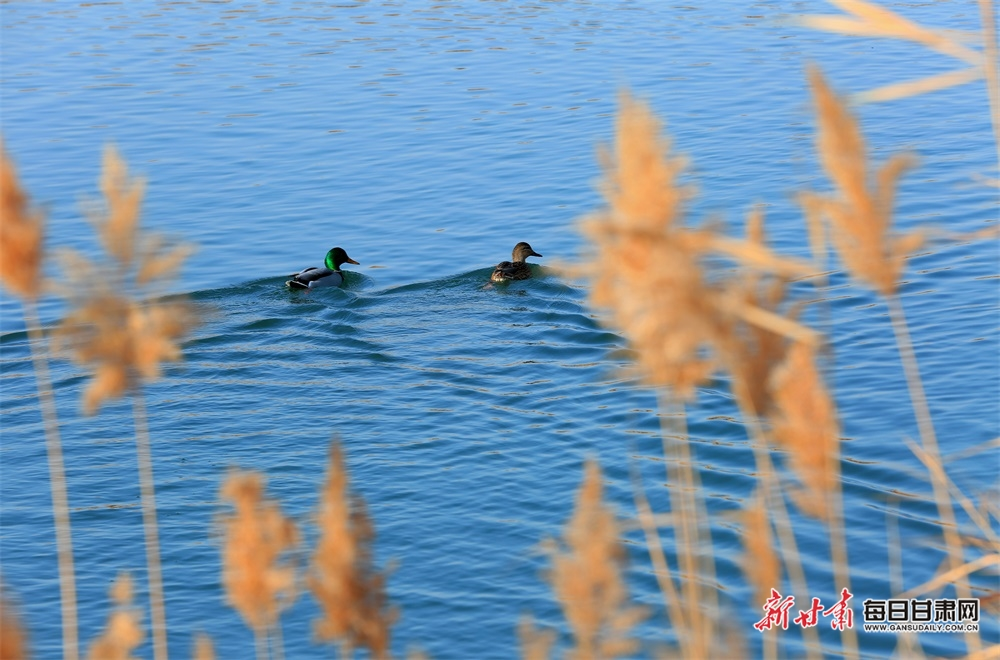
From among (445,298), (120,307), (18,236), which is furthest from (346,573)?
(445,298)

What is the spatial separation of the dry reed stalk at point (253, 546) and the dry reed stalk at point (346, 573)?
0.11m

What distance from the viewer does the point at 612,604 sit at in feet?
9.41

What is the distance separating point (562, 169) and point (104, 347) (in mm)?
14415

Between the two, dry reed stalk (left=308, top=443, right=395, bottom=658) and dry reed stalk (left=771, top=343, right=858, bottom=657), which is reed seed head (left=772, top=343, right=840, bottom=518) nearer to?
dry reed stalk (left=771, top=343, right=858, bottom=657)

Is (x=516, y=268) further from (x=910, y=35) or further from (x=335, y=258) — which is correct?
(x=910, y=35)

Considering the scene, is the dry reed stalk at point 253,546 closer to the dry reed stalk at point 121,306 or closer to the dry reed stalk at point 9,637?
the dry reed stalk at point 121,306

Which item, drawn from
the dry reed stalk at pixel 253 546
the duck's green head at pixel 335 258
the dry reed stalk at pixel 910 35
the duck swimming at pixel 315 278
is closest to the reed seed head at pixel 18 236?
the dry reed stalk at pixel 253 546

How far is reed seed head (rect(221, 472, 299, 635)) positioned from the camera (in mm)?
2971

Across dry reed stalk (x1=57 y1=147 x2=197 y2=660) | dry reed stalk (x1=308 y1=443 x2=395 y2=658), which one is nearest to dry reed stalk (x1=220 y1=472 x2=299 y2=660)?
dry reed stalk (x1=308 y1=443 x2=395 y2=658)

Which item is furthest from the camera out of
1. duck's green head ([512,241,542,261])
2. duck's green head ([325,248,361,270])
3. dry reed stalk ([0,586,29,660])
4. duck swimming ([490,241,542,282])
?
duck's green head ([325,248,361,270])

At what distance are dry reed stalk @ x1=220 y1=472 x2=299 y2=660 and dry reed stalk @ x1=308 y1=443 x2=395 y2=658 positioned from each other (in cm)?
11

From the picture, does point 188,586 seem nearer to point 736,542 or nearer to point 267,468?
point 267,468

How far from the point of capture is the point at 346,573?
2.90m

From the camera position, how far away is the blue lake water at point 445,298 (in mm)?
8211
